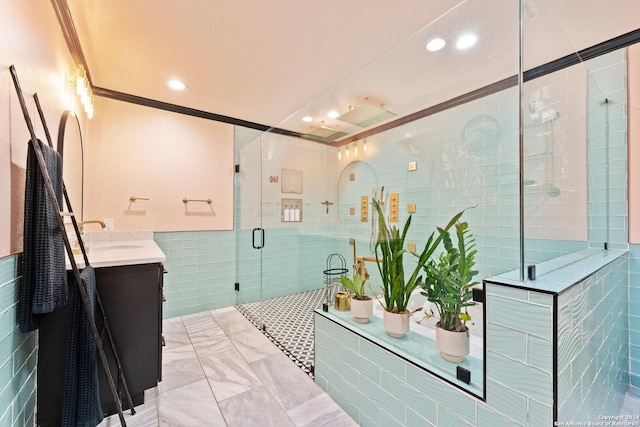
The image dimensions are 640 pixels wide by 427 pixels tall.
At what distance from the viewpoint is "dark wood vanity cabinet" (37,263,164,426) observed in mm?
1271

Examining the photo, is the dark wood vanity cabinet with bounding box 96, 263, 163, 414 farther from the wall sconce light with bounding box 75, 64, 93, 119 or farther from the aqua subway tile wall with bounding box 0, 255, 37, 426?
the wall sconce light with bounding box 75, 64, 93, 119

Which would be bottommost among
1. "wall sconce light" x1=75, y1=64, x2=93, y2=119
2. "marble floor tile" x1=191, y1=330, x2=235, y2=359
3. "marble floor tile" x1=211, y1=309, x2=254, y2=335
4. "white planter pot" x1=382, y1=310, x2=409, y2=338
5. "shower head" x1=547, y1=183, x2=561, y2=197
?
"marble floor tile" x1=211, y1=309, x2=254, y2=335

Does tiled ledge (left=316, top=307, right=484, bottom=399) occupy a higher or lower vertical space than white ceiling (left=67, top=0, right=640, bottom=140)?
lower

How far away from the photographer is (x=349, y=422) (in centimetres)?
138

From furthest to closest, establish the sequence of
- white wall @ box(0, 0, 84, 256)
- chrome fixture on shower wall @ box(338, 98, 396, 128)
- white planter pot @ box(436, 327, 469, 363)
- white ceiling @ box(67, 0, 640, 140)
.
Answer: chrome fixture on shower wall @ box(338, 98, 396, 128)
white ceiling @ box(67, 0, 640, 140)
white planter pot @ box(436, 327, 469, 363)
white wall @ box(0, 0, 84, 256)

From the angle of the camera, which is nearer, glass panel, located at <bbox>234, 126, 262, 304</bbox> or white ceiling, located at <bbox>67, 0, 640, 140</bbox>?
white ceiling, located at <bbox>67, 0, 640, 140</bbox>

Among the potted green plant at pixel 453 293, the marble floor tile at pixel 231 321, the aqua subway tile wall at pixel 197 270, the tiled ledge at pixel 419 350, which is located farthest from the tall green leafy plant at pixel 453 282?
the aqua subway tile wall at pixel 197 270

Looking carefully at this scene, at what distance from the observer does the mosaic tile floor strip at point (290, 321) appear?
2072 millimetres

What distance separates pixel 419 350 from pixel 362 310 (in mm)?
395

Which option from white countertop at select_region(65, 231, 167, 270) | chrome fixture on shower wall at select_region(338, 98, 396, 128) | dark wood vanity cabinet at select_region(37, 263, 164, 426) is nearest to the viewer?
dark wood vanity cabinet at select_region(37, 263, 164, 426)

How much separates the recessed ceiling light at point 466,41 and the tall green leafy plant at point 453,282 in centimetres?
129

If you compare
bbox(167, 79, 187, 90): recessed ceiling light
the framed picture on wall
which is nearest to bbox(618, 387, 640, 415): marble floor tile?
the framed picture on wall

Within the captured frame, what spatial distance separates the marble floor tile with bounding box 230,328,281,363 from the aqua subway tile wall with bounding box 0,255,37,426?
118 centimetres

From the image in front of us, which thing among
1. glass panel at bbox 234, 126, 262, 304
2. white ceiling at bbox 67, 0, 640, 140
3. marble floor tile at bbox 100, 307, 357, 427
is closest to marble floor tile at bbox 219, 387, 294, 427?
marble floor tile at bbox 100, 307, 357, 427
